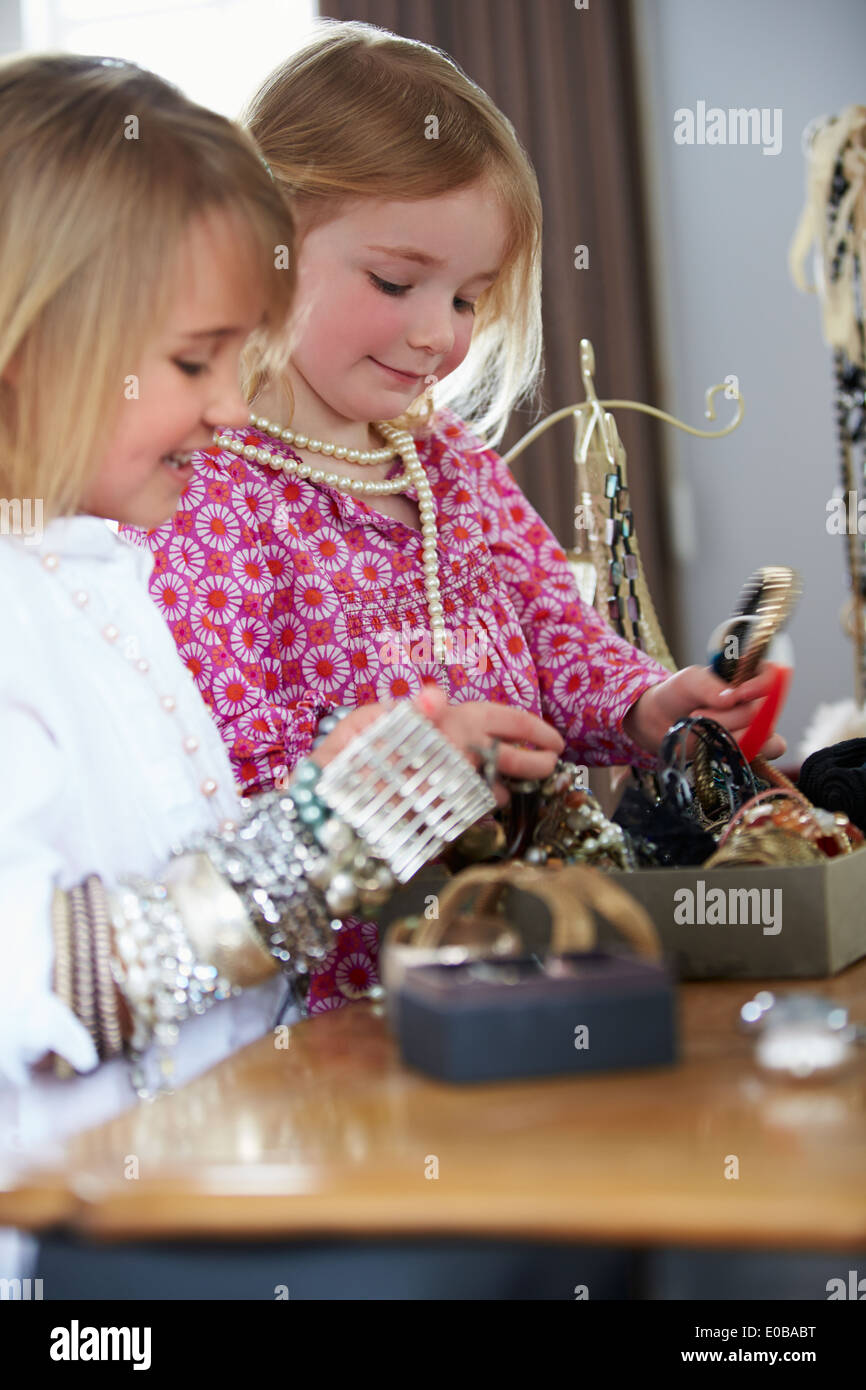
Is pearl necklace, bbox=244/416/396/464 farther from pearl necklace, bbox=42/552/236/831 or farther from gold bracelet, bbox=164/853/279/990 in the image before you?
gold bracelet, bbox=164/853/279/990

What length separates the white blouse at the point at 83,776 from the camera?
62 cm

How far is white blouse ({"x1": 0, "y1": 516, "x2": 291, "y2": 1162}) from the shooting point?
2.03 feet

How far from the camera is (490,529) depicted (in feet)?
4.24

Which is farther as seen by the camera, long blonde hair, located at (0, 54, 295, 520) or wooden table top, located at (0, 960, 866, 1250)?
long blonde hair, located at (0, 54, 295, 520)

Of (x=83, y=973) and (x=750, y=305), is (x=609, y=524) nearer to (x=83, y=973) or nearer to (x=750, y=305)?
(x=83, y=973)

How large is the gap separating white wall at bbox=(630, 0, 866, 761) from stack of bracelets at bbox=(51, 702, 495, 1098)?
2494 mm

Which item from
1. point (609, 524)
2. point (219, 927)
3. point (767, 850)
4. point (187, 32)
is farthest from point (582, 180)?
point (219, 927)

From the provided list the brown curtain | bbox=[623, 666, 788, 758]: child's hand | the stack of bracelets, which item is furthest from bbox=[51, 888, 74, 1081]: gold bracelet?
the brown curtain

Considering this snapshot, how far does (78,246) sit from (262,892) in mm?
343

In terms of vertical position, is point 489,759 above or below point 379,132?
below

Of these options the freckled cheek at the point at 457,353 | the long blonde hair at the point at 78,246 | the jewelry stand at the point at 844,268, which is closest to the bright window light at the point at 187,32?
the jewelry stand at the point at 844,268

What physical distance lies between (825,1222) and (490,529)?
959 mm

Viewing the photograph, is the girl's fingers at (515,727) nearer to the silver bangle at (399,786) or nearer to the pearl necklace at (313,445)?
the silver bangle at (399,786)

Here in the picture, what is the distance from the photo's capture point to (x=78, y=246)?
0.73 m
